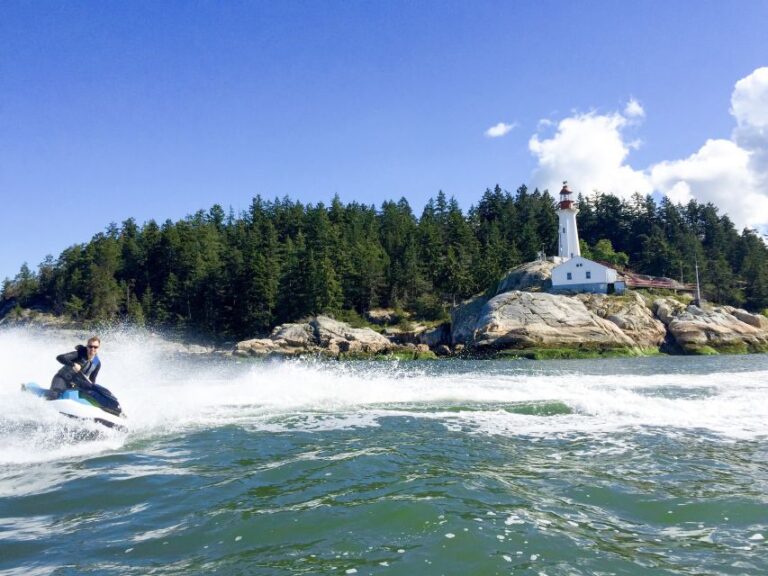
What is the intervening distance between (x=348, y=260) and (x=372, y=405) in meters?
71.4

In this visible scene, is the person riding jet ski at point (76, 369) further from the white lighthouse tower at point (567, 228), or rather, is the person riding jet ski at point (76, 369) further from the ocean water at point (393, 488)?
the white lighthouse tower at point (567, 228)

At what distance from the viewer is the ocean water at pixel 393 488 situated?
610cm

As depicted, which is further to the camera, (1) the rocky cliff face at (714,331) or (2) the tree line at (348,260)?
(2) the tree line at (348,260)

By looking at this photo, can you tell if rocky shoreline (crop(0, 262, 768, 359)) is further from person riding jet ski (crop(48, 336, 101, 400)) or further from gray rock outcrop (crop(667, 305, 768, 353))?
person riding jet ski (crop(48, 336, 101, 400))

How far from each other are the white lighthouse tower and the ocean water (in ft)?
201

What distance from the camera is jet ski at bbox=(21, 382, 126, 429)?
487 inches

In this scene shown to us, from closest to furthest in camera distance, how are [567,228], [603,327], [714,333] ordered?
[603,327], [714,333], [567,228]

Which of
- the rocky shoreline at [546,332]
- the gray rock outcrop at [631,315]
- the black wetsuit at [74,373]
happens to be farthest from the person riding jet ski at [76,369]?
the gray rock outcrop at [631,315]

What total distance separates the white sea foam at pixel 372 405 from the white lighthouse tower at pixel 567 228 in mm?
52343

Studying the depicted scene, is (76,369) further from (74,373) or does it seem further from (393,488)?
(393,488)

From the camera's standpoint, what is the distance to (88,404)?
1272cm

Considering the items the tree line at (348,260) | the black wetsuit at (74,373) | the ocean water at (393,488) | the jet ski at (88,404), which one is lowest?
the ocean water at (393,488)

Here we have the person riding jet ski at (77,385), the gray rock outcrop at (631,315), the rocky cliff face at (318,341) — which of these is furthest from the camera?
the rocky cliff face at (318,341)

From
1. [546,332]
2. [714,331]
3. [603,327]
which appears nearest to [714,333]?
[714,331]
